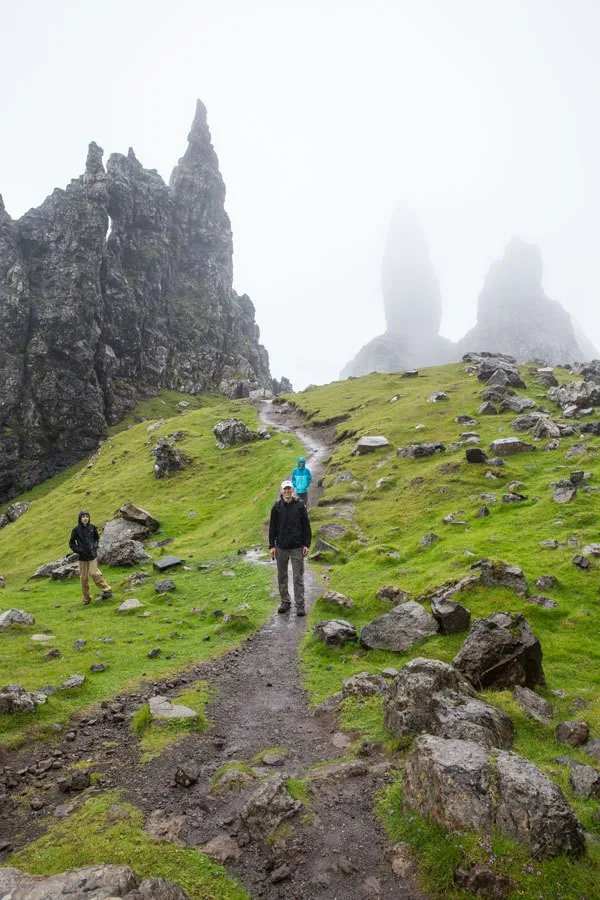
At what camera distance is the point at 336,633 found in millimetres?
14922

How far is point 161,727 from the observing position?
10727 mm

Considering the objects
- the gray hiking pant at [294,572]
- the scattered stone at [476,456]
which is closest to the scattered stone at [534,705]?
the gray hiking pant at [294,572]

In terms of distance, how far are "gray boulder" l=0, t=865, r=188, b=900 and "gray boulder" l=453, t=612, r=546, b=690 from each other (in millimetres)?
7411

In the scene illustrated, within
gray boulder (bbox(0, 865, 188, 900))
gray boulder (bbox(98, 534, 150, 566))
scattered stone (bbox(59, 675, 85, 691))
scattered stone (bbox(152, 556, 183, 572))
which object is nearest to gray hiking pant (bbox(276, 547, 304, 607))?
scattered stone (bbox(59, 675, 85, 691))

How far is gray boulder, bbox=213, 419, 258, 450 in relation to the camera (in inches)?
2434

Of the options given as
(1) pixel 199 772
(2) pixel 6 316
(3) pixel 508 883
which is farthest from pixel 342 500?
(2) pixel 6 316

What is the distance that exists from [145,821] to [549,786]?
6012 mm

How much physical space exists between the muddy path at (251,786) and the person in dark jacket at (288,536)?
5476 mm

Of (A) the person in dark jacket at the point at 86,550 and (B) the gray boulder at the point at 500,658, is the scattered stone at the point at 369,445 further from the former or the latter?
(B) the gray boulder at the point at 500,658

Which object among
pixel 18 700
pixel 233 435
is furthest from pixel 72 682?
pixel 233 435

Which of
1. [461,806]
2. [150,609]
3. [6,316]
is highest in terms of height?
[6,316]

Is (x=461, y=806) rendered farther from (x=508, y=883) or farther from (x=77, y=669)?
(x=77, y=669)

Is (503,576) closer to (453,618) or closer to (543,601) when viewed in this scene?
(543,601)

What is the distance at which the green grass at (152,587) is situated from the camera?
13805 millimetres
